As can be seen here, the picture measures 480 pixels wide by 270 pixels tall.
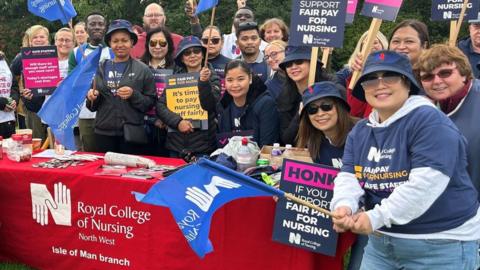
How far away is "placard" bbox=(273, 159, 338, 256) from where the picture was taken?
10.5ft

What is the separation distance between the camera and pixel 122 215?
3.98 m

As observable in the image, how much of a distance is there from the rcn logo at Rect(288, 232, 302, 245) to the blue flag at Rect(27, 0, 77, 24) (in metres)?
3.67

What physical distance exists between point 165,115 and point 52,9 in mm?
2000

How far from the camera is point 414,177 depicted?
2195 millimetres

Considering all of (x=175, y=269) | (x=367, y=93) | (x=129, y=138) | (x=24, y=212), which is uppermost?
(x=367, y=93)

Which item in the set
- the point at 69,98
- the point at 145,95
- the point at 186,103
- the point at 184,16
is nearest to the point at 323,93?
the point at 186,103

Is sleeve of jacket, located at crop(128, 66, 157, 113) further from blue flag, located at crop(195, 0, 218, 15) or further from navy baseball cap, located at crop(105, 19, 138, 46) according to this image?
blue flag, located at crop(195, 0, 218, 15)

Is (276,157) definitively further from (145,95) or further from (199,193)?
(145,95)

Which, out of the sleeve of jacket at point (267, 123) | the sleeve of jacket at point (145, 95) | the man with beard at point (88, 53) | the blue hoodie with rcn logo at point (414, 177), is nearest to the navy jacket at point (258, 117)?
the sleeve of jacket at point (267, 123)

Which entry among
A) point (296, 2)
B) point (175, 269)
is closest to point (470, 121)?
point (296, 2)

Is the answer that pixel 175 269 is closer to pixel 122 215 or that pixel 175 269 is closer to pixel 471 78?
pixel 122 215

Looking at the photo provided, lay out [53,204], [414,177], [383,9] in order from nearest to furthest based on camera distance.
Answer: [414,177], [53,204], [383,9]

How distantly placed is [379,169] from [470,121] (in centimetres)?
74

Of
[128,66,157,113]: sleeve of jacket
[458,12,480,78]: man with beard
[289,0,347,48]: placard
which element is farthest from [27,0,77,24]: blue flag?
[458,12,480,78]: man with beard
